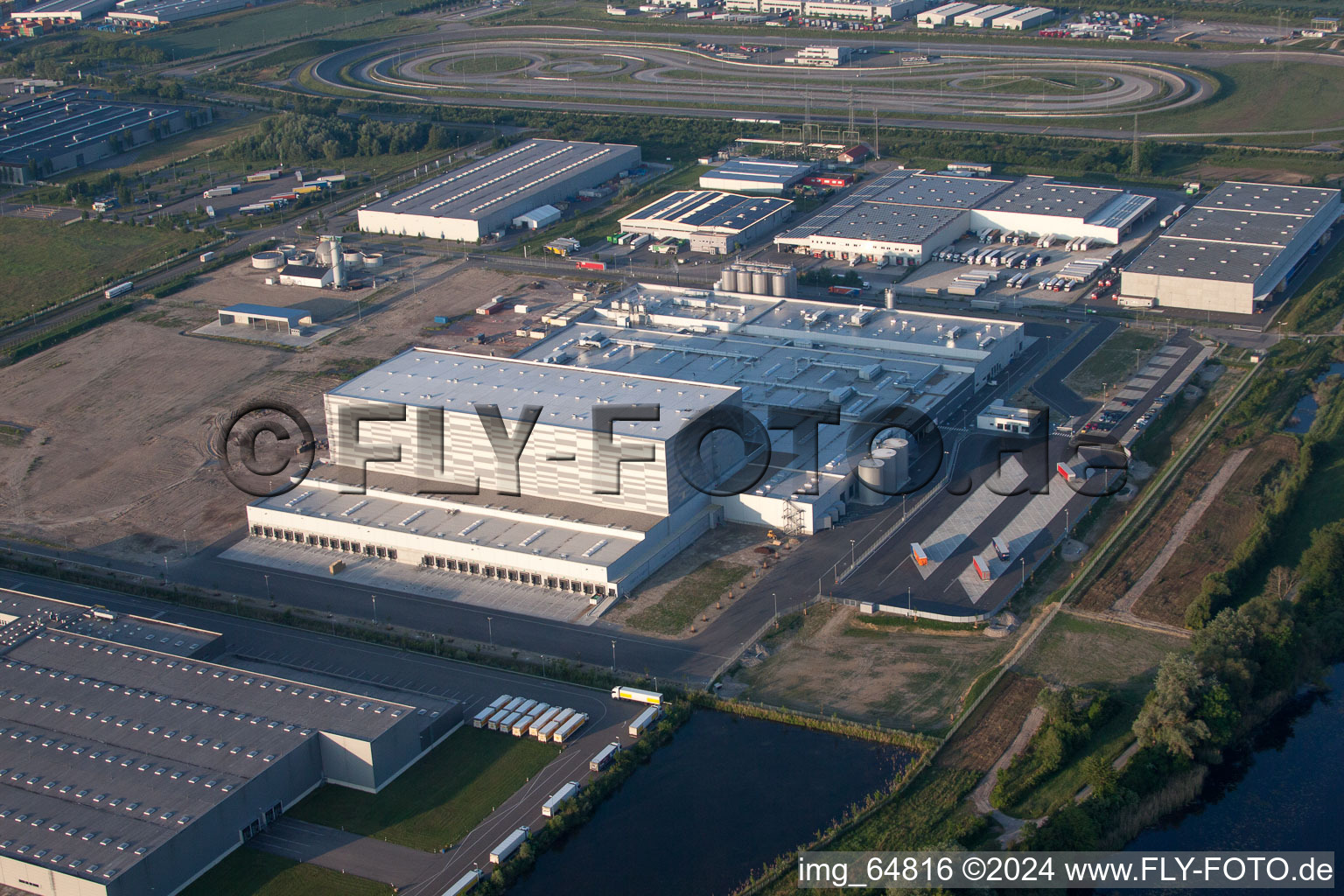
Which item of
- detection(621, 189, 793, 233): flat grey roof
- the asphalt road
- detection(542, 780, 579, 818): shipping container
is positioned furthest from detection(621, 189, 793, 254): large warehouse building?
detection(542, 780, 579, 818): shipping container

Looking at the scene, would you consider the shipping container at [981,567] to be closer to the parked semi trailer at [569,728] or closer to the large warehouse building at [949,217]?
the parked semi trailer at [569,728]

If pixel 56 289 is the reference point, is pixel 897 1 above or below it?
above

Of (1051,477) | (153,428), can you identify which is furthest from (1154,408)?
(153,428)

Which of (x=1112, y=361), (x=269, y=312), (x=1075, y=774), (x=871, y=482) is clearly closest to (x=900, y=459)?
(x=871, y=482)

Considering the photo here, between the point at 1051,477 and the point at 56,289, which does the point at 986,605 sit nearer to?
the point at 1051,477

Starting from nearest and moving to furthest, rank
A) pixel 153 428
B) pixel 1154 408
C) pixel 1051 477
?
pixel 1051 477 < pixel 1154 408 < pixel 153 428

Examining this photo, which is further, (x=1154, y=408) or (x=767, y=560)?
(x=1154, y=408)

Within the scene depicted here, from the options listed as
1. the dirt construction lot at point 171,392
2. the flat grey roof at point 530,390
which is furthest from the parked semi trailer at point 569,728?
the dirt construction lot at point 171,392
